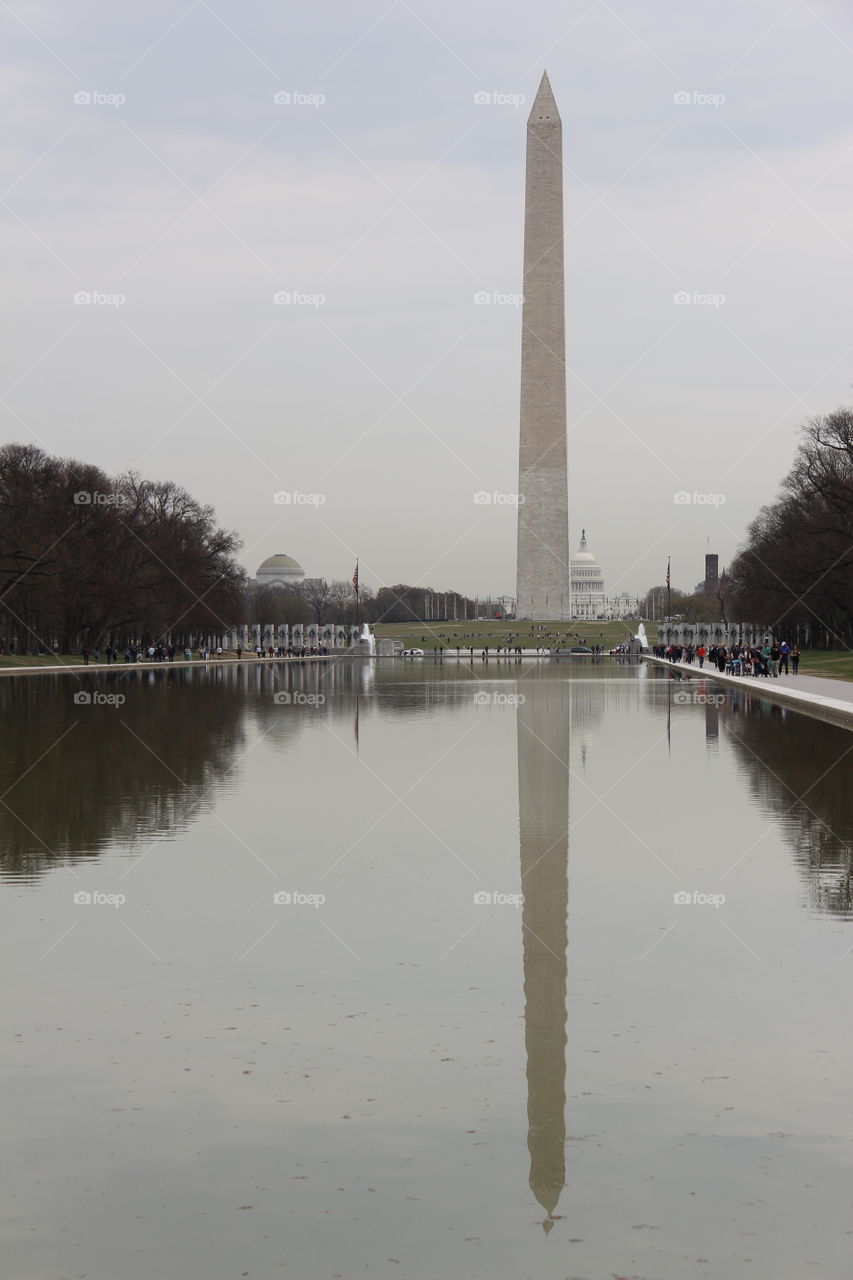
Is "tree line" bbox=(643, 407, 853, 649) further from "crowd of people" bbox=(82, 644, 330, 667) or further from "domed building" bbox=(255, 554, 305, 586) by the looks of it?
"domed building" bbox=(255, 554, 305, 586)

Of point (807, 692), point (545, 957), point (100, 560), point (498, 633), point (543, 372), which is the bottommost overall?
point (807, 692)

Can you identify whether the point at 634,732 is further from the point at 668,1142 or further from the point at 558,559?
the point at 558,559

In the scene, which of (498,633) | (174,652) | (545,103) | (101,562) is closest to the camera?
(101,562)

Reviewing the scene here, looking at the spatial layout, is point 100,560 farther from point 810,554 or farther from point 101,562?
point 810,554

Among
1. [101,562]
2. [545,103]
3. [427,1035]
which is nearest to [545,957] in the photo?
[427,1035]

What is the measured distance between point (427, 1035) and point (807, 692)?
107 feet

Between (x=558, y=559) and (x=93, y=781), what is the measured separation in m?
74.8

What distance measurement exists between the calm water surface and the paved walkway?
48.7 feet

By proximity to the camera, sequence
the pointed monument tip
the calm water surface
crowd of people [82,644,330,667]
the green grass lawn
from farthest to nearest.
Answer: the green grass lawn < the pointed monument tip < crowd of people [82,644,330,667] < the calm water surface

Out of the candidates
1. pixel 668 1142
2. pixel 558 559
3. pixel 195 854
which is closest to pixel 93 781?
pixel 195 854

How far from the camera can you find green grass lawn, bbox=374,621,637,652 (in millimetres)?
96125

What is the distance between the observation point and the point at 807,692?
37750mm

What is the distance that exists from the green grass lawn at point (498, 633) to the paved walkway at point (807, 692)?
122 ft

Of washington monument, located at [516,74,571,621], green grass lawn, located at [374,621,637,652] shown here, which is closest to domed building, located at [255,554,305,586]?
green grass lawn, located at [374,621,637,652]
